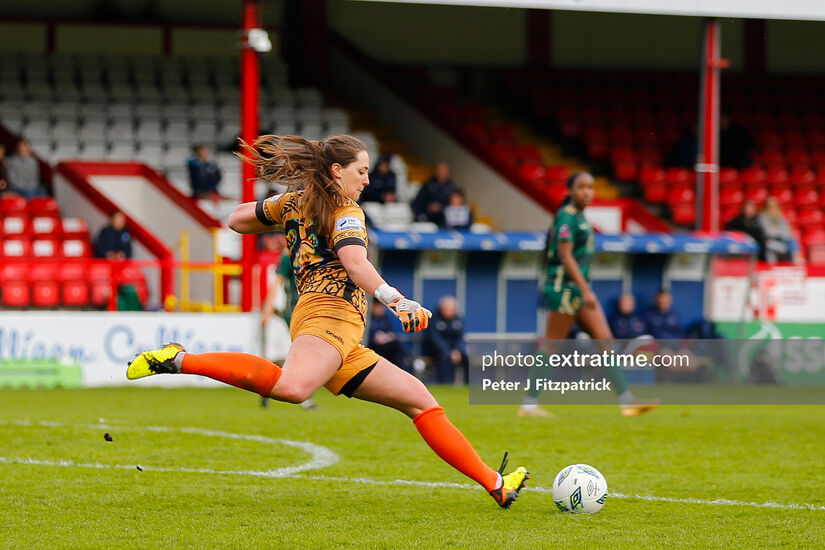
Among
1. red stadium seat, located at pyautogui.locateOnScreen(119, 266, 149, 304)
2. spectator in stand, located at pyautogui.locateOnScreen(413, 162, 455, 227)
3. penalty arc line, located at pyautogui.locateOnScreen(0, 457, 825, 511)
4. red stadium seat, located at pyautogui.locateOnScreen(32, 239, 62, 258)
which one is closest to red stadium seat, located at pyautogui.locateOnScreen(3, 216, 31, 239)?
red stadium seat, located at pyautogui.locateOnScreen(32, 239, 62, 258)

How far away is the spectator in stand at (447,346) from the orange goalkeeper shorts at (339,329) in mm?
8767

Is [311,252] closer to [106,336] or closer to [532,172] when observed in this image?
[106,336]

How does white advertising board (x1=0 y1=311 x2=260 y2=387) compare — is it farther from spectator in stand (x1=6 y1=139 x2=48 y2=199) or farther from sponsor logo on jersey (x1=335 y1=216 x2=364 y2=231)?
sponsor logo on jersey (x1=335 y1=216 x2=364 y2=231)

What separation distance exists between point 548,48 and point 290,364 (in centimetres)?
1977

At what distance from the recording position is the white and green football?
6531mm

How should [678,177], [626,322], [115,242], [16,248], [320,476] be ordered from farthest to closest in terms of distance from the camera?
[678,177] → [16,248] → [115,242] → [626,322] → [320,476]

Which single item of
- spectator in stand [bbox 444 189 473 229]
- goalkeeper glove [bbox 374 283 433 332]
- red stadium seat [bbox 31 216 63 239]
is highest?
spectator in stand [bbox 444 189 473 229]

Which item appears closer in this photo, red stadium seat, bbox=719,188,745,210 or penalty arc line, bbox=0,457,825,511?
penalty arc line, bbox=0,457,825,511

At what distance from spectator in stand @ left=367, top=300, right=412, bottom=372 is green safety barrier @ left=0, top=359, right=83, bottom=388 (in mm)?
3189

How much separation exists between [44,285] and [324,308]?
10.8 metres

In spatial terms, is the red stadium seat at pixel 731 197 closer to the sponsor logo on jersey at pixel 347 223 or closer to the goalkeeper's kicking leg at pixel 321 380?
the goalkeeper's kicking leg at pixel 321 380

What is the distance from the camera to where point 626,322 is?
1576 centimetres

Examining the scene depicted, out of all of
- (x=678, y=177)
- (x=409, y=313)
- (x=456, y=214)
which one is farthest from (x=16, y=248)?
(x=409, y=313)

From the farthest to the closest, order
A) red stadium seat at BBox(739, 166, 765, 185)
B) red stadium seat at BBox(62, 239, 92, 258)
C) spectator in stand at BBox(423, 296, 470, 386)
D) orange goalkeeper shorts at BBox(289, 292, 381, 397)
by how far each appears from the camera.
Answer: red stadium seat at BBox(739, 166, 765, 185) → red stadium seat at BBox(62, 239, 92, 258) → spectator in stand at BBox(423, 296, 470, 386) → orange goalkeeper shorts at BBox(289, 292, 381, 397)
